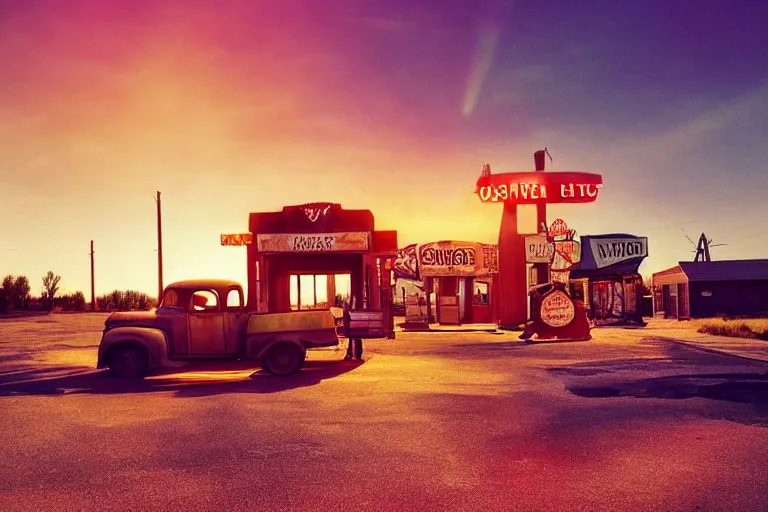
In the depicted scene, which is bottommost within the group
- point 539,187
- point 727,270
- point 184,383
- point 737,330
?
point 737,330

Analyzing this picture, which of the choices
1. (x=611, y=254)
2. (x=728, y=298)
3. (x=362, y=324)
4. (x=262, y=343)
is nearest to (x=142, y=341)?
(x=262, y=343)

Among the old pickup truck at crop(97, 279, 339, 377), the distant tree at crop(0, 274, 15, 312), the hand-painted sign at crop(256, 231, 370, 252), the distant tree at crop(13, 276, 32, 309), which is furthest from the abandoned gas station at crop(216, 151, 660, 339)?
the distant tree at crop(13, 276, 32, 309)

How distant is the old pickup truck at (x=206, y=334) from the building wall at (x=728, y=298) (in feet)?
113

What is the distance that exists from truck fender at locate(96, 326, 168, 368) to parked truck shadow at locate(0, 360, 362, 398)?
0.42 metres

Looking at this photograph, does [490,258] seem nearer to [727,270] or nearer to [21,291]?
[727,270]

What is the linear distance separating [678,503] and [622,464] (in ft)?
3.86

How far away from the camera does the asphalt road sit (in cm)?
563

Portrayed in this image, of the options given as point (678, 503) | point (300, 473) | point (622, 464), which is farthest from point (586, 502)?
point (300, 473)

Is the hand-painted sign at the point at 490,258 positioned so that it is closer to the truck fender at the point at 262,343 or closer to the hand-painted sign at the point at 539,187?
the hand-painted sign at the point at 539,187

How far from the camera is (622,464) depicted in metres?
6.55

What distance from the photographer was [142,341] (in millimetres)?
13867

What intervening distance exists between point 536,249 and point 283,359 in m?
22.8

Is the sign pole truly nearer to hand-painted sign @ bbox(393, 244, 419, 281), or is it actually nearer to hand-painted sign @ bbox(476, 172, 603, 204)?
hand-painted sign @ bbox(476, 172, 603, 204)

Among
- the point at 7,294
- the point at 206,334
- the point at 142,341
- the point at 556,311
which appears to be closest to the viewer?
the point at 142,341
